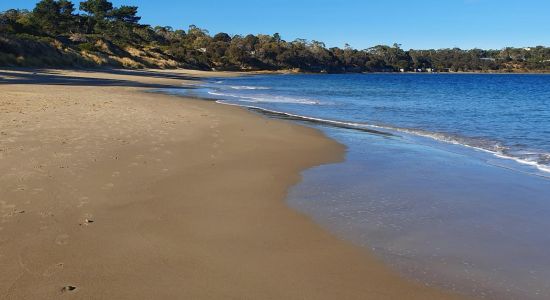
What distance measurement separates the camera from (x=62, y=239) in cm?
458

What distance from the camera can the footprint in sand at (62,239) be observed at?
177 inches

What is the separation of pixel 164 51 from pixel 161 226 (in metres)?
80.4

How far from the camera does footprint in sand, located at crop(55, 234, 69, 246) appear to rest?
14.7ft

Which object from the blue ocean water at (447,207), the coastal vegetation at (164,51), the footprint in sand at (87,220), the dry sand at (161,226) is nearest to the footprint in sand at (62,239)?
the dry sand at (161,226)

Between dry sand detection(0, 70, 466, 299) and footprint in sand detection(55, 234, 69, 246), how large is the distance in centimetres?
2

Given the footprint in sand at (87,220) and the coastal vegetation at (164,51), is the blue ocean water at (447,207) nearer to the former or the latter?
the footprint in sand at (87,220)

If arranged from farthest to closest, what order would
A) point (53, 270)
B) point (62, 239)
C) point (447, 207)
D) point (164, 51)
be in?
1. point (164, 51)
2. point (447, 207)
3. point (62, 239)
4. point (53, 270)

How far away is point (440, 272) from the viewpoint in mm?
4266

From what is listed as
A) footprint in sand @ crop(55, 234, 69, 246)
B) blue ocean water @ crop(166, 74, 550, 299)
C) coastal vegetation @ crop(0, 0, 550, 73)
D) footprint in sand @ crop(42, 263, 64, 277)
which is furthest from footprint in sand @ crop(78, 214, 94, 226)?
coastal vegetation @ crop(0, 0, 550, 73)

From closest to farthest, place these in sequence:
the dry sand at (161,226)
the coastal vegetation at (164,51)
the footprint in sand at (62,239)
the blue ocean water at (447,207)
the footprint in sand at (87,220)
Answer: the dry sand at (161,226) < the blue ocean water at (447,207) < the footprint in sand at (62,239) < the footprint in sand at (87,220) < the coastal vegetation at (164,51)

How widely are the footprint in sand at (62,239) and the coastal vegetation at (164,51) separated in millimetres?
35457

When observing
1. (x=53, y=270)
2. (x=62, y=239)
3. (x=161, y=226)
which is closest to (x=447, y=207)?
(x=161, y=226)

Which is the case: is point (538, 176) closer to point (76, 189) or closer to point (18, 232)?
point (76, 189)

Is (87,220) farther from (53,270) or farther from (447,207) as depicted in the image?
(447,207)
